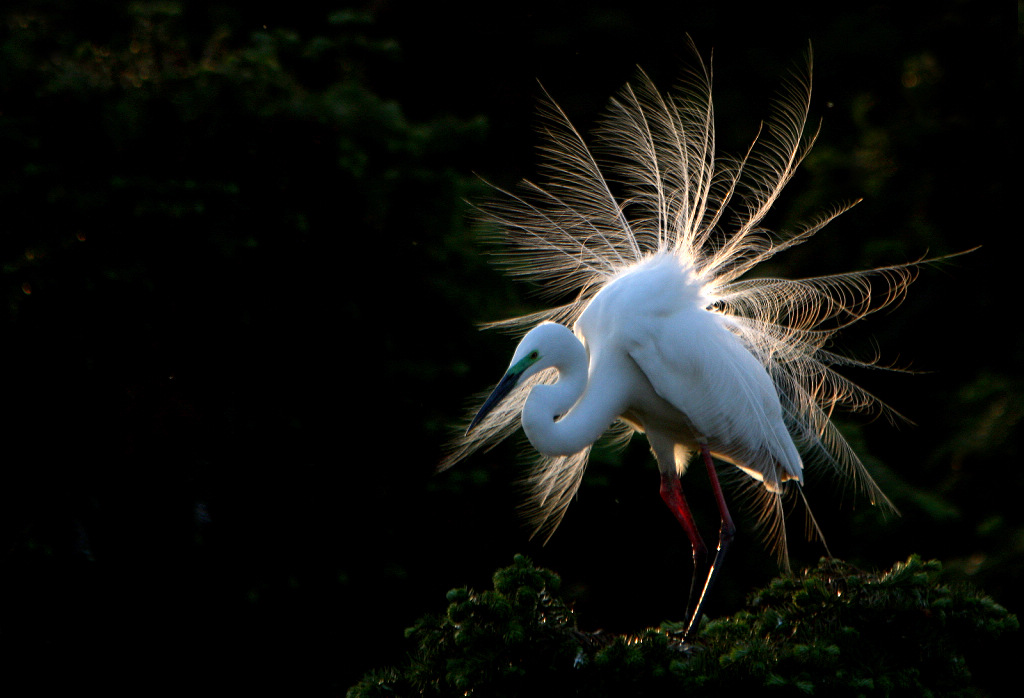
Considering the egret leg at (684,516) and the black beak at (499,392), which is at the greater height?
the black beak at (499,392)

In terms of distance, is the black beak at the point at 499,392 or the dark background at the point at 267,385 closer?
the black beak at the point at 499,392

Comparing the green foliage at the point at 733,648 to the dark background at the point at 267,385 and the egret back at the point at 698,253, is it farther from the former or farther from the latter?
the dark background at the point at 267,385

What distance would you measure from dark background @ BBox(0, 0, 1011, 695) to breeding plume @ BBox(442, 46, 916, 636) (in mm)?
441

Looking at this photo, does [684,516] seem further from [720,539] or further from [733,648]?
[733,648]

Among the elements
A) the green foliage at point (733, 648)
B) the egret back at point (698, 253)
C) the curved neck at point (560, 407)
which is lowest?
the green foliage at point (733, 648)

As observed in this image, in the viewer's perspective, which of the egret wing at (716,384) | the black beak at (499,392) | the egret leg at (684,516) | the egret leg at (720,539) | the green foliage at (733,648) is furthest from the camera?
the egret leg at (684,516)

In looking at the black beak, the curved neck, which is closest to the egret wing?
the curved neck

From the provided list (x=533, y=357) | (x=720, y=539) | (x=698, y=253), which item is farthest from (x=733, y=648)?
(x=698, y=253)

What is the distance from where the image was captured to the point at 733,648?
2.26 metres

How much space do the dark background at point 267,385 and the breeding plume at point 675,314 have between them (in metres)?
0.44

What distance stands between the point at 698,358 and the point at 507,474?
1.16 metres

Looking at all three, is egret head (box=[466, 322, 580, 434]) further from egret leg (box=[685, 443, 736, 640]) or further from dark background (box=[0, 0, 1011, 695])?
dark background (box=[0, 0, 1011, 695])

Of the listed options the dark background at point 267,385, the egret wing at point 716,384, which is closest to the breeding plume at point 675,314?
the egret wing at point 716,384

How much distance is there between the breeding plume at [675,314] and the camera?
2.82 m
